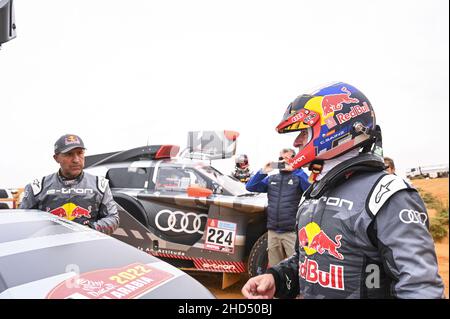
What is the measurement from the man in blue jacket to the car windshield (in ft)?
2.50

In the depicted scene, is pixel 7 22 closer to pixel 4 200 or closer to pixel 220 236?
pixel 4 200

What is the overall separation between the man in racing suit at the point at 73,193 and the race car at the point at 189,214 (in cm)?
139

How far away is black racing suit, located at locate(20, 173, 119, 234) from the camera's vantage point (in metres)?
3.35

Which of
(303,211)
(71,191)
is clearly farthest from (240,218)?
(303,211)

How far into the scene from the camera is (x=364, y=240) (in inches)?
55.3

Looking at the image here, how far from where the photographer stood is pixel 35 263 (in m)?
1.64

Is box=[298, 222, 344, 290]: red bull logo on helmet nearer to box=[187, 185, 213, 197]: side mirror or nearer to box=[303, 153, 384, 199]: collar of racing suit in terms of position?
box=[303, 153, 384, 199]: collar of racing suit

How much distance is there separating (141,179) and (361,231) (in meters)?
4.55

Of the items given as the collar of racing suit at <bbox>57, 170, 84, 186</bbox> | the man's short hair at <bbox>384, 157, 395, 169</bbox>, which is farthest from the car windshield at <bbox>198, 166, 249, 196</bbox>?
the collar of racing suit at <bbox>57, 170, 84, 186</bbox>

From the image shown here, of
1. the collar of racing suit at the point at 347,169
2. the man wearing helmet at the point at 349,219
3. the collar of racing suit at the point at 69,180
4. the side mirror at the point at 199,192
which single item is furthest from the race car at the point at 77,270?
the side mirror at the point at 199,192

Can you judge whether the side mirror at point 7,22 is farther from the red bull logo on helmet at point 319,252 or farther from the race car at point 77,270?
the red bull logo on helmet at point 319,252

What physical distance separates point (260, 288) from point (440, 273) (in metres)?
8.43

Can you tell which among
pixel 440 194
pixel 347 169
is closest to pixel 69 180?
pixel 347 169

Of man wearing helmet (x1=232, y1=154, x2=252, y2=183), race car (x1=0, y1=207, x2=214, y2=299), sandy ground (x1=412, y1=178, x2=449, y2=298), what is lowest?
sandy ground (x1=412, y1=178, x2=449, y2=298)
